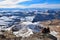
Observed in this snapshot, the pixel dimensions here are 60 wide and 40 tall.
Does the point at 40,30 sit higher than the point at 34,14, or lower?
lower

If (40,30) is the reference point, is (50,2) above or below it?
above

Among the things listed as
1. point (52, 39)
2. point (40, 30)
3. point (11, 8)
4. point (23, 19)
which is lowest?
point (52, 39)

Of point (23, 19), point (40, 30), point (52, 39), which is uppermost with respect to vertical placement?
point (23, 19)

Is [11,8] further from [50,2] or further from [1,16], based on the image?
[50,2]

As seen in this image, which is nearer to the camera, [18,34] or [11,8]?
[18,34]

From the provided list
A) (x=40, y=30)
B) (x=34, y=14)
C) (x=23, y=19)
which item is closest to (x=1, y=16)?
(x=23, y=19)

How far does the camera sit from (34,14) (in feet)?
12.5

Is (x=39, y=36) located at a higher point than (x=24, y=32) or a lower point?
lower

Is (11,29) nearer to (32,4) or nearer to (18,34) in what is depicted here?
(18,34)

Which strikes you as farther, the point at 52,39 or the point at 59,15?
the point at 59,15

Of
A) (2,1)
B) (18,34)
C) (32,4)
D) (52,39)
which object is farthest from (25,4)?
(52,39)

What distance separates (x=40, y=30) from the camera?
141 inches

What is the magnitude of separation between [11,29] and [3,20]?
0.39 m

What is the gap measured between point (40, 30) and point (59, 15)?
724 mm
